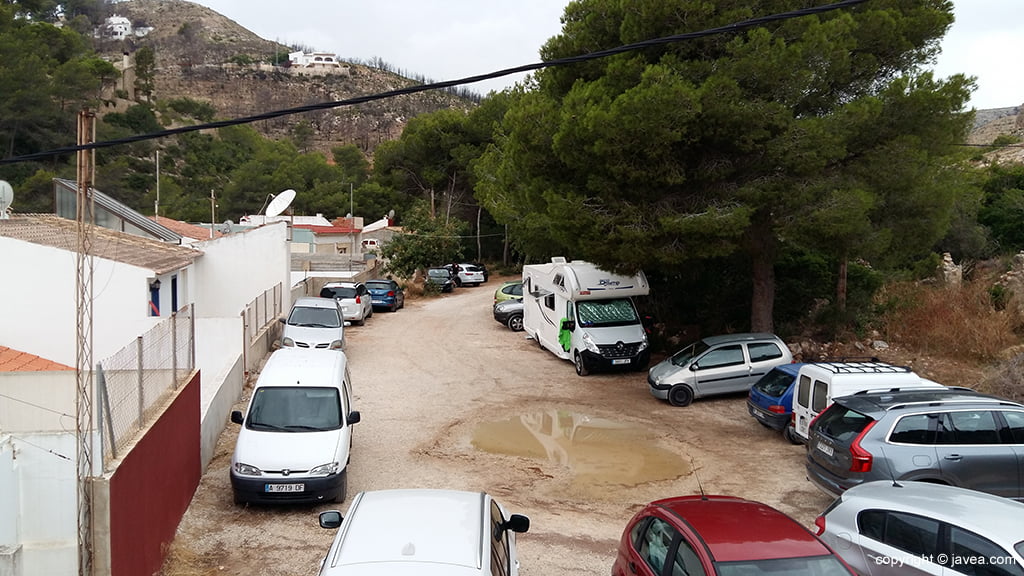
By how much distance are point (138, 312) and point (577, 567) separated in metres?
14.0

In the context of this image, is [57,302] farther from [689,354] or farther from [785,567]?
[785,567]

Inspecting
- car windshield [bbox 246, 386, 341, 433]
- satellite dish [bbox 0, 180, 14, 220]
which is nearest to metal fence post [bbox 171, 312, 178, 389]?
car windshield [bbox 246, 386, 341, 433]

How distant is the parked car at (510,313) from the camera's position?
1108 inches

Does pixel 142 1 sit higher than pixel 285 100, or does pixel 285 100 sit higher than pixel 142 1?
pixel 142 1

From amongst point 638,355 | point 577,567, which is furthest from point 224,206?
point 577,567

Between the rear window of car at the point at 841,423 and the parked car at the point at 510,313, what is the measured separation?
1835 centimetres

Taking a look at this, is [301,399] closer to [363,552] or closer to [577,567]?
[577,567]

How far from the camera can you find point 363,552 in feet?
16.1

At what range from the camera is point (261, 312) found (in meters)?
21.7

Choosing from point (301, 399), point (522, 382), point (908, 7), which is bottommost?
point (522, 382)

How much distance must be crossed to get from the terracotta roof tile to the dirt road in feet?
19.2

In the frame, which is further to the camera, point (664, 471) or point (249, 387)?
point (249, 387)

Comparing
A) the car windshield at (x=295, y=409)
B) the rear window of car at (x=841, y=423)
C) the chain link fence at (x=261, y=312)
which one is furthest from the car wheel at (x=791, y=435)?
the chain link fence at (x=261, y=312)

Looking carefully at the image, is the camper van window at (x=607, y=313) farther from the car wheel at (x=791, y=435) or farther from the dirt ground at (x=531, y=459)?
the car wheel at (x=791, y=435)
